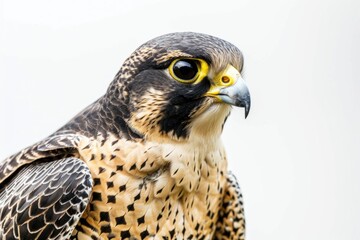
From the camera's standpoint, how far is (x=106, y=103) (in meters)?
4.54

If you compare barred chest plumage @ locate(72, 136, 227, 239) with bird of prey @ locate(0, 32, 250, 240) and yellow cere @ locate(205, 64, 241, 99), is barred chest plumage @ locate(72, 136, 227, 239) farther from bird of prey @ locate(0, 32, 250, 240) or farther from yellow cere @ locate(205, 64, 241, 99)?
yellow cere @ locate(205, 64, 241, 99)

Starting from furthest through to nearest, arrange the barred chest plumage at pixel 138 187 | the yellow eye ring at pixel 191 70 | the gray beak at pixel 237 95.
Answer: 1. the barred chest plumage at pixel 138 187
2. the yellow eye ring at pixel 191 70
3. the gray beak at pixel 237 95

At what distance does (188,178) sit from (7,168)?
111 centimetres

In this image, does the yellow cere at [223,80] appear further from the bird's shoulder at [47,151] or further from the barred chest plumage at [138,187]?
the bird's shoulder at [47,151]

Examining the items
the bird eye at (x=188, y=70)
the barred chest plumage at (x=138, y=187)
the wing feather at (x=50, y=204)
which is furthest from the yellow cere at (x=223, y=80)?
the wing feather at (x=50, y=204)

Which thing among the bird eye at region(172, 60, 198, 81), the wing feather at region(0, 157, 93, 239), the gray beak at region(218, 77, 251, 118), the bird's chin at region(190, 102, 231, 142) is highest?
the bird eye at region(172, 60, 198, 81)

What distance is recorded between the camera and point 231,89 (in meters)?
4.13

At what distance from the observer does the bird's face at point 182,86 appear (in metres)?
4.19

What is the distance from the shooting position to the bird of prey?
4.21 meters

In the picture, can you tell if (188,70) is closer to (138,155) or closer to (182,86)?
(182,86)

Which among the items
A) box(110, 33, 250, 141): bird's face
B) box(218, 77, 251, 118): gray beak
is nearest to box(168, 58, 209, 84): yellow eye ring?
box(110, 33, 250, 141): bird's face

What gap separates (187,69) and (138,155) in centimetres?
58

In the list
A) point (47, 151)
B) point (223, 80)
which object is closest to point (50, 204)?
point (47, 151)

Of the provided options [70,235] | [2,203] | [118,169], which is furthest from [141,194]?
[2,203]
